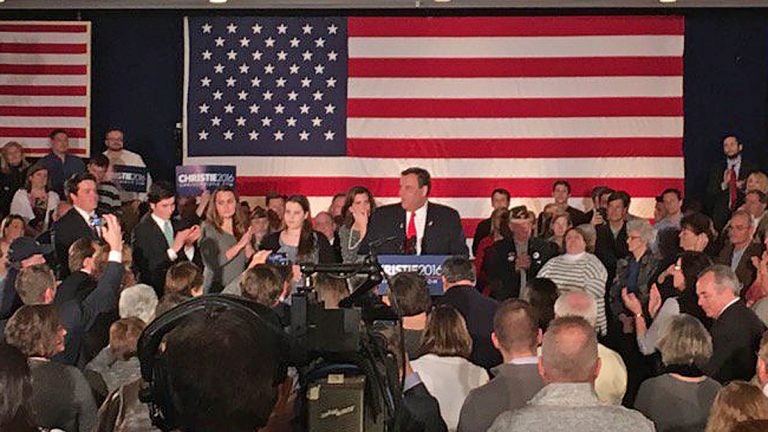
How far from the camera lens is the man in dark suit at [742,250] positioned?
9.20 metres

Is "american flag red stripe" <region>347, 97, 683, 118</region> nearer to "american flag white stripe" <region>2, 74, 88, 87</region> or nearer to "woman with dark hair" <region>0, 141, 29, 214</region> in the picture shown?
"american flag white stripe" <region>2, 74, 88, 87</region>

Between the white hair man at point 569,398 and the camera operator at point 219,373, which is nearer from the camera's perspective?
the camera operator at point 219,373

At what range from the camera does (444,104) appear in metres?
14.0

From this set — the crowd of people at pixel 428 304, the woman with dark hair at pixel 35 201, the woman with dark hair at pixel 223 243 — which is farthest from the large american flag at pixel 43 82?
the woman with dark hair at pixel 223 243

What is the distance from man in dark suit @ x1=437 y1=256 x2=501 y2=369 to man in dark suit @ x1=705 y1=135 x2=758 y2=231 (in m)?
6.34

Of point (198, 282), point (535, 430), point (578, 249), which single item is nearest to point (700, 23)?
point (578, 249)

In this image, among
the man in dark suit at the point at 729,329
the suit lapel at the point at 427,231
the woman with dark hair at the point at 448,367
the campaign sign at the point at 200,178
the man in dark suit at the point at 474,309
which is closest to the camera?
the woman with dark hair at the point at 448,367

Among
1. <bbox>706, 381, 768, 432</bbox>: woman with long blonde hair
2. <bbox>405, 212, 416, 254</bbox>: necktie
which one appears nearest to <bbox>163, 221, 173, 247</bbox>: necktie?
<bbox>405, 212, 416, 254</bbox>: necktie

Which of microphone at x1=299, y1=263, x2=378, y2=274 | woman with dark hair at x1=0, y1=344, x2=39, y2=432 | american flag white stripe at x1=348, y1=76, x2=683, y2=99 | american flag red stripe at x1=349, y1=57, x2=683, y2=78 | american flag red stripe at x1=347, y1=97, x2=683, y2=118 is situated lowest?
woman with dark hair at x1=0, y1=344, x2=39, y2=432

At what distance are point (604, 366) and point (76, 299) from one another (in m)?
2.59

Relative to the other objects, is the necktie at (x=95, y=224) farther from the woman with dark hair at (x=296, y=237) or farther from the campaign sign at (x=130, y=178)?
the campaign sign at (x=130, y=178)

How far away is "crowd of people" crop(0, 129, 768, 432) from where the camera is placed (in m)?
3.07

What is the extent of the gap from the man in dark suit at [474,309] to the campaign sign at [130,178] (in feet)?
22.2

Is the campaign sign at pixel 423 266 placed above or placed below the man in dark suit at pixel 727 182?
below
